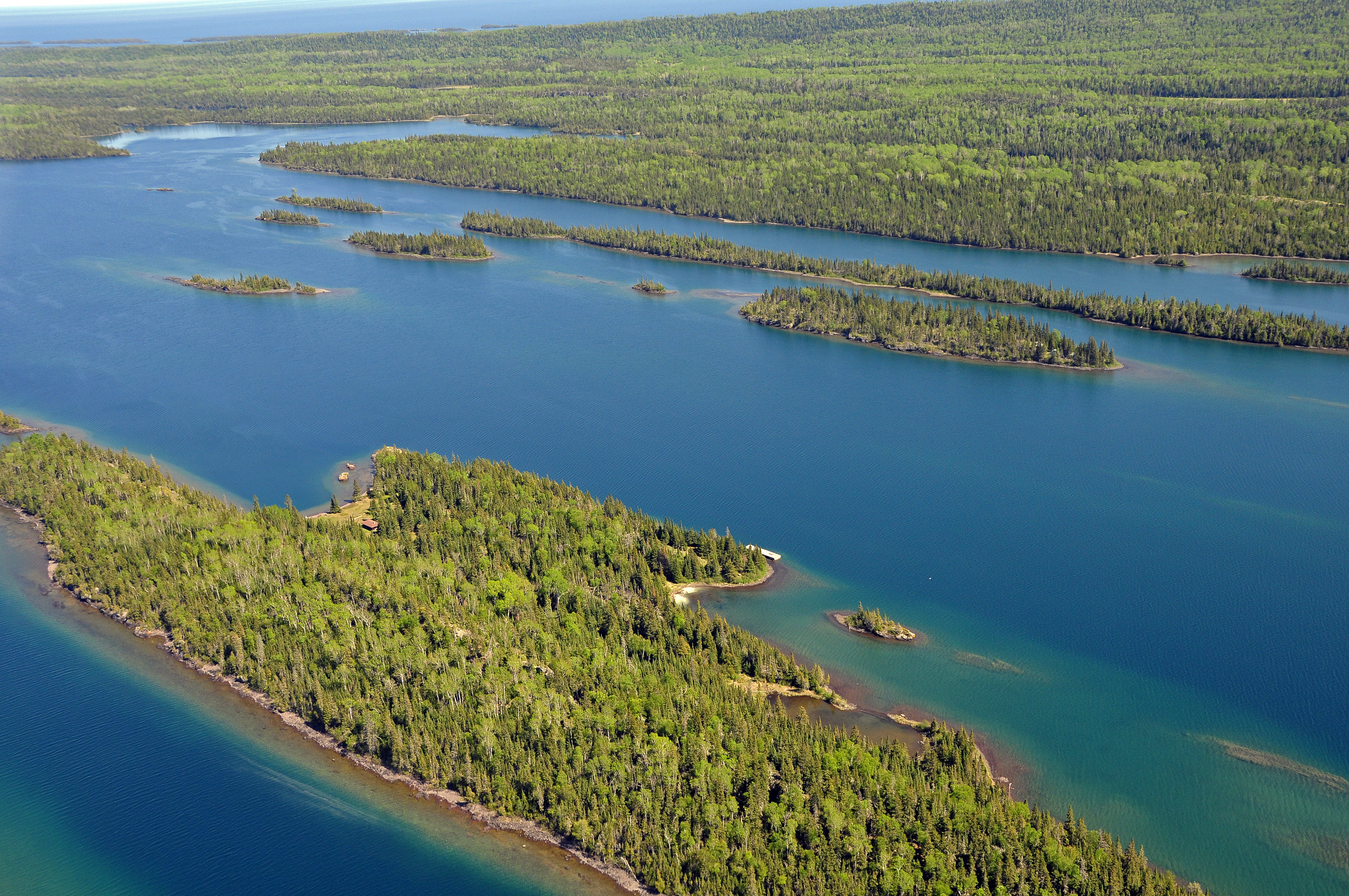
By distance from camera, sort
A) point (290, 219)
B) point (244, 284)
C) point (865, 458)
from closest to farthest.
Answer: point (865, 458), point (244, 284), point (290, 219)

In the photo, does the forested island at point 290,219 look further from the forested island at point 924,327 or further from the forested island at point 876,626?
the forested island at point 876,626

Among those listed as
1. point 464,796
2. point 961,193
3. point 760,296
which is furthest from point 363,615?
point 961,193

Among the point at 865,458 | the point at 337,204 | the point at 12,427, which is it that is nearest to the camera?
the point at 865,458

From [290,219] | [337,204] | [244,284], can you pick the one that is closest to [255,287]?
[244,284]

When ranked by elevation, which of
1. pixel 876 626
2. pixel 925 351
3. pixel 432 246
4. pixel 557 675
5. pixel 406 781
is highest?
pixel 432 246

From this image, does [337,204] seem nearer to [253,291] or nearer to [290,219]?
[290,219]

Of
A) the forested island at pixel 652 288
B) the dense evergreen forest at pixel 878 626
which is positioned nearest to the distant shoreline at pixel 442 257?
the forested island at pixel 652 288
